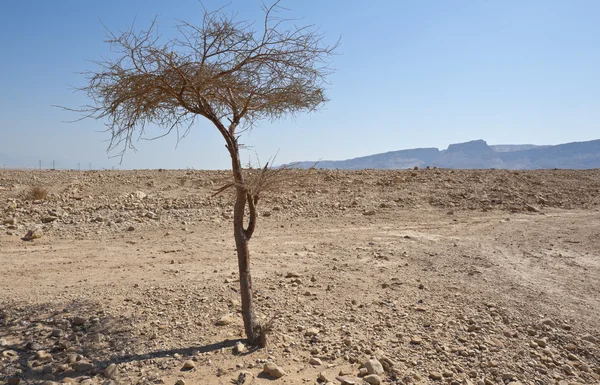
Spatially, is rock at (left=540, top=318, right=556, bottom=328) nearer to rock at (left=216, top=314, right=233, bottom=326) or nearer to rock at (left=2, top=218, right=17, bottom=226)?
rock at (left=216, top=314, right=233, bottom=326)

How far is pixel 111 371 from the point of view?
13.2ft

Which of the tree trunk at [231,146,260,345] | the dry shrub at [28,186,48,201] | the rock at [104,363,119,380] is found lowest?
the rock at [104,363,119,380]

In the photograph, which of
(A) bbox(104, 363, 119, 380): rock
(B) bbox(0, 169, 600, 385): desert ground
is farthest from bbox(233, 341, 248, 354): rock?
(A) bbox(104, 363, 119, 380): rock

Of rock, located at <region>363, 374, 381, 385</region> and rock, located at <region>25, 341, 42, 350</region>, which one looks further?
rock, located at <region>25, 341, 42, 350</region>

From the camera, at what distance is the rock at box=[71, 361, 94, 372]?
4.10 m

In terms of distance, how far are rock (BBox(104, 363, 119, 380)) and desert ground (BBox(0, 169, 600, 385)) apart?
1cm

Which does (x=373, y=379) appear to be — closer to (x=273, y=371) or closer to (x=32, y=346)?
(x=273, y=371)

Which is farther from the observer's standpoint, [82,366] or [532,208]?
[532,208]

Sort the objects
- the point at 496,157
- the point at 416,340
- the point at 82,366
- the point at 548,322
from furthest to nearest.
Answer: the point at 496,157 < the point at 548,322 < the point at 416,340 < the point at 82,366

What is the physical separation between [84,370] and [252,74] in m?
3.18

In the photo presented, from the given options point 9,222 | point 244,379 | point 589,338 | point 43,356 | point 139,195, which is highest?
point 139,195

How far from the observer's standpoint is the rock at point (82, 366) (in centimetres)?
410

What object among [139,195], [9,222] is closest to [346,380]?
[9,222]

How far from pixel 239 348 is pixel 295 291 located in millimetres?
1826
